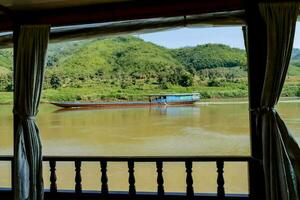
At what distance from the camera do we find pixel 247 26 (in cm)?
256

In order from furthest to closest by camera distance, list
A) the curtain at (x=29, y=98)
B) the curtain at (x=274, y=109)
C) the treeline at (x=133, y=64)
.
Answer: the treeline at (x=133, y=64) → the curtain at (x=29, y=98) → the curtain at (x=274, y=109)

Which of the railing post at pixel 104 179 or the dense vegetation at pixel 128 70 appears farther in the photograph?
the dense vegetation at pixel 128 70

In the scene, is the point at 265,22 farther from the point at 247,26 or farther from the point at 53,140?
the point at 53,140

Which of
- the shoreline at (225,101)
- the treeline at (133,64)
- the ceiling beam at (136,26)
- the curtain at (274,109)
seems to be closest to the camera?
the curtain at (274,109)

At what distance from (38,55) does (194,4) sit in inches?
58.8

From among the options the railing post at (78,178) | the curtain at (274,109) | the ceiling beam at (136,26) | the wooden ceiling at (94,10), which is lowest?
the railing post at (78,178)

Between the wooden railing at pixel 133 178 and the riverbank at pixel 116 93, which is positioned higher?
the riverbank at pixel 116 93

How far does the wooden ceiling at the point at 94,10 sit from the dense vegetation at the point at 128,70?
55 centimetres

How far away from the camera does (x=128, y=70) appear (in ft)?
12.4

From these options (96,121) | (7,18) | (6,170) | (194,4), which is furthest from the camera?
(96,121)

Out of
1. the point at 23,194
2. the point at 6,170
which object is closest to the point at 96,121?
the point at 6,170

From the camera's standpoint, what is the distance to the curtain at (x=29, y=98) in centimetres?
288

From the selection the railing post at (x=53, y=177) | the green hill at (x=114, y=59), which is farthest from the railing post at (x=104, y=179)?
the green hill at (x=114, y=59)

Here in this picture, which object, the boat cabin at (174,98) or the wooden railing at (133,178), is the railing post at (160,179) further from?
the boat cabin at (174,98)
